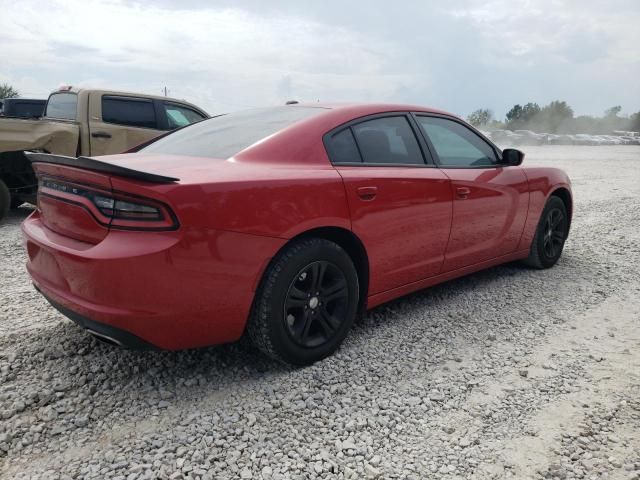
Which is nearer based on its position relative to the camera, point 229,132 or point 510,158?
point 229,132

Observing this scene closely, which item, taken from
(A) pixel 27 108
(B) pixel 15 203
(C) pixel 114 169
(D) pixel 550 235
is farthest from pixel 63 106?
(D) pixel 550 235

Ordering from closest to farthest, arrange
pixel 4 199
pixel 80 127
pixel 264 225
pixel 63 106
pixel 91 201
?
pixel 91 201, pixel 264 225, pixel 4 199, pixel 80 127, pixel 63 106

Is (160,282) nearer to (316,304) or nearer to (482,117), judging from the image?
(316,304)

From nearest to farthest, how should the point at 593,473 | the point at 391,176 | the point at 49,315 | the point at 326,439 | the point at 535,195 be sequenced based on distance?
the point at 593,473
the point at 326,439
the point at 391,176
the point at 49,315
the point at 535,195

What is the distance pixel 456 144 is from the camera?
392 centimetres

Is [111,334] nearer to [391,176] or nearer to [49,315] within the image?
[49,315]

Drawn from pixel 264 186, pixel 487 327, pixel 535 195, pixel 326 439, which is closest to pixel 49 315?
pixel 264 186

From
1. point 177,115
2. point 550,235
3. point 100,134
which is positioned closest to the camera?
point 550,235

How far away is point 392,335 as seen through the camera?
3.35 m

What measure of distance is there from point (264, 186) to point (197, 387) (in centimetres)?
110

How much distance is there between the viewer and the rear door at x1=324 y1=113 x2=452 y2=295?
118 inches

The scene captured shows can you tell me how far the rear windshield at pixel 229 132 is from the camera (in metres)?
2.95

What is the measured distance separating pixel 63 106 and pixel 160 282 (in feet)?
21.6

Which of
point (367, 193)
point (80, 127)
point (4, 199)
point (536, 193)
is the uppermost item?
point (80, 127)
